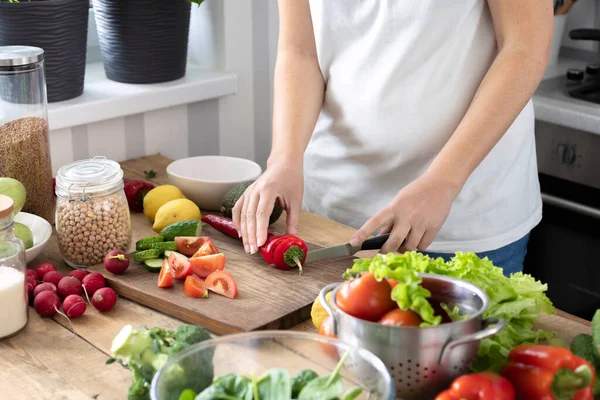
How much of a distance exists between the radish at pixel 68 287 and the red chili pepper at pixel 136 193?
1.32ft

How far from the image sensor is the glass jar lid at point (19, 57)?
5.14 feet

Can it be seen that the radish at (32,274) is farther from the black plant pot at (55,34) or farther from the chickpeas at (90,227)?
the black plant pot at (55,34)

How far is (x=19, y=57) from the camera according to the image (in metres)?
1.57

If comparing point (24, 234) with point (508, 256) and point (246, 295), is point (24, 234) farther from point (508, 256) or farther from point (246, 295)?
point (508, 256)

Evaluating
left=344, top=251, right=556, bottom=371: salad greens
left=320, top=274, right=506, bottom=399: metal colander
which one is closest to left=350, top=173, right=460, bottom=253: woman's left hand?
left=344, top=251, right=556, bottom=371: salad greens

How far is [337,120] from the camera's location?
1699 mm

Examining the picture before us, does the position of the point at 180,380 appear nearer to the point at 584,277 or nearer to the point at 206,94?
the point at 206,94

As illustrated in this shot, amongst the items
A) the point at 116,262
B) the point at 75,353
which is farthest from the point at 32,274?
the point at 75,353

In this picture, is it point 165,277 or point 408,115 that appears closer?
point 165,277

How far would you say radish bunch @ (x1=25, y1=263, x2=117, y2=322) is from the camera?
129cm

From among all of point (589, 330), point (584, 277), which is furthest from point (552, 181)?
point (589, 330)

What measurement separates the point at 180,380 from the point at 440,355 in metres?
0.28

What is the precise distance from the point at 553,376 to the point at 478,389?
0.09 meters

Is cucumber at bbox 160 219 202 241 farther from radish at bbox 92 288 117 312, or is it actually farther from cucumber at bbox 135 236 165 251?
radish at bbox 92 288 117 312
